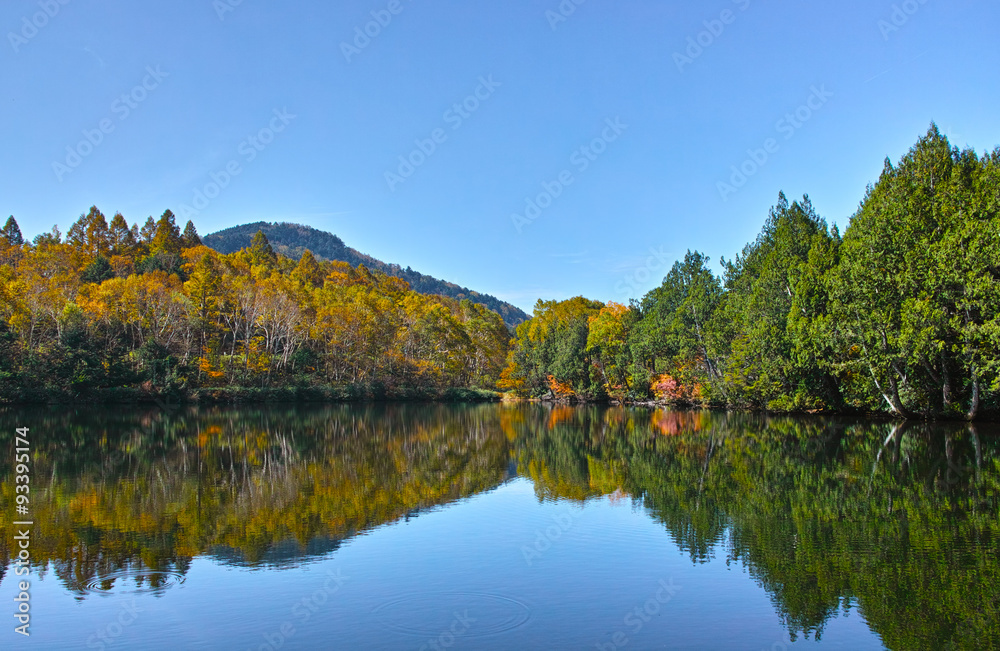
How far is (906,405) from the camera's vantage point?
3173 cm

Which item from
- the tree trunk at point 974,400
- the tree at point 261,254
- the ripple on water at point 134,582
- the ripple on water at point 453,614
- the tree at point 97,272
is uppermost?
the tree at point 261,254

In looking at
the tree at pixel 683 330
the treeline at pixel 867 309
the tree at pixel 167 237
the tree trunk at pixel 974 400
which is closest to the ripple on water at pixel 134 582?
the treeline at pixel 867 309

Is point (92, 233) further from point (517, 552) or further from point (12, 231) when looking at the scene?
point (517, 552)

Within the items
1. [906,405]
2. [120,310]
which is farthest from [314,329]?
[906,405]

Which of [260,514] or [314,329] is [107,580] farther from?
[314,329]

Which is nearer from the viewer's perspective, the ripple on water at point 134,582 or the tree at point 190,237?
the ripple on water at point 134,582

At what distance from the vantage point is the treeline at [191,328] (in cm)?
4897

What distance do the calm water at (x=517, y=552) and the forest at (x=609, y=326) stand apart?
10697mm

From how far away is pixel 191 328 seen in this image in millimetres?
58594

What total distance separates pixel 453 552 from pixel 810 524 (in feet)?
20.1

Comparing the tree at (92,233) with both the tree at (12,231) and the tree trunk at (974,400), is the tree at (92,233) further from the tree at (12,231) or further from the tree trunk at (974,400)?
the tree trunk at (974,400)

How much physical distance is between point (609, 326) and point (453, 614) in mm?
58607

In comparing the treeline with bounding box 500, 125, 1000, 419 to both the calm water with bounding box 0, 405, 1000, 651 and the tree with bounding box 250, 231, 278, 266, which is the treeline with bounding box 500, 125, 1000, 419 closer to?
the calm water with bounding box 0, 405, 1000, 651

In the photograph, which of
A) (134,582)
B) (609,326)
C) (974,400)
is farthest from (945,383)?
(609,326)
